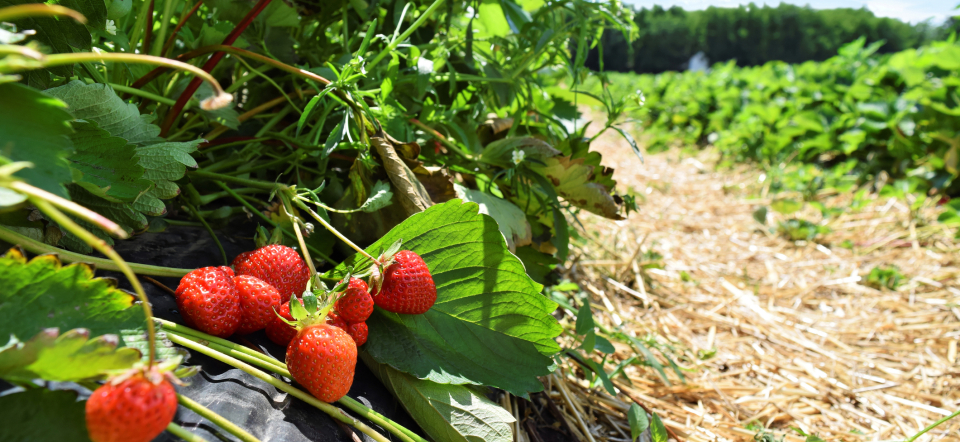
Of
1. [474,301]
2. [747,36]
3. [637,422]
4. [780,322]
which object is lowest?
[780,322]

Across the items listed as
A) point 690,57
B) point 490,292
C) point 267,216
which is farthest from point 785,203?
point 690,57

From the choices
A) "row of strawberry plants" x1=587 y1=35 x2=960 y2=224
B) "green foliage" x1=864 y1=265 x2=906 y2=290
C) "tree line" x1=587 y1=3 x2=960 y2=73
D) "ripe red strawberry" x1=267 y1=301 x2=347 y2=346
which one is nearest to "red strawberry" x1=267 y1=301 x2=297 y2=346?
"ripe red strawberry" x1=267 y1=301 x2=347 y2=346

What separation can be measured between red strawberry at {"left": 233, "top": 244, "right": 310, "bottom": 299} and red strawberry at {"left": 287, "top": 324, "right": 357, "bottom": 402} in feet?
0.38

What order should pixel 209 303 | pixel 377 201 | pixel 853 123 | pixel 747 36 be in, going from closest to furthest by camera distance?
1. pixel 209 303
2. pixel 377 201
3. pixel 853 123
4. pixel 747 36

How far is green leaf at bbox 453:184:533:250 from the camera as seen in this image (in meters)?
0.93

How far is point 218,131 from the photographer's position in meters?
0.96

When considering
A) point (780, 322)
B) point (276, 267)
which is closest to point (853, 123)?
point (780, 322)

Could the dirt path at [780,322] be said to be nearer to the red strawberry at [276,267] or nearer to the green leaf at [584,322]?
the green leaf at [584,322]

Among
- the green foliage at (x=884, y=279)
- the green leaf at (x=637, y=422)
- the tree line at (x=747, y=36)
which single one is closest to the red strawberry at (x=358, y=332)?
the green leaf at (x=637, y=422)

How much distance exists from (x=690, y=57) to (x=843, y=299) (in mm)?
28271

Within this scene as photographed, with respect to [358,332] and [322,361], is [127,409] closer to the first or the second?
[322,361]

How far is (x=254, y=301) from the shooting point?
657 millimetres

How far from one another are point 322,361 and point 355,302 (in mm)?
101

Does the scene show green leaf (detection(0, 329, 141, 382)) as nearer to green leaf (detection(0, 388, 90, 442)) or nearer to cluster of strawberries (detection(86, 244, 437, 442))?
green leaf (detection(0, 388, 90, 442))
